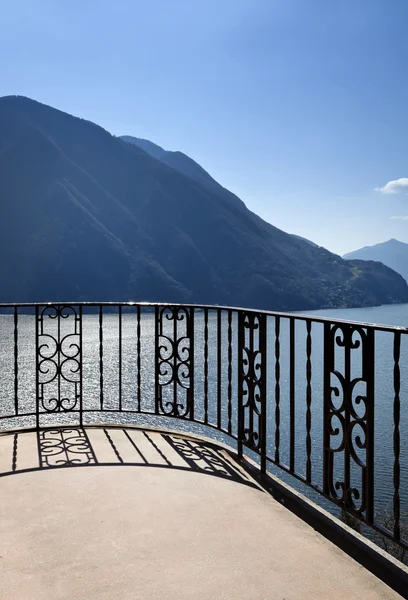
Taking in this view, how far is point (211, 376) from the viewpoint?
3975 centimetres

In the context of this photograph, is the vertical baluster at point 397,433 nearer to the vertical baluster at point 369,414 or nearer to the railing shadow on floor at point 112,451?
the vertical baluster at point 369,414

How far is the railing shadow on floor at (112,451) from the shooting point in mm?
3012

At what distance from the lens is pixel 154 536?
6.95 feet

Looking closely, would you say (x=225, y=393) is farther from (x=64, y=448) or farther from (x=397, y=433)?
(x=397, y=433)

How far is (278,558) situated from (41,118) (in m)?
155

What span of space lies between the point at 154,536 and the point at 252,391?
3.81ft

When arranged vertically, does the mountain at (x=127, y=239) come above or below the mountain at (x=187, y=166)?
below

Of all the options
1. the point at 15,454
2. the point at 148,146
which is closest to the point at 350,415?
the point at 15,454

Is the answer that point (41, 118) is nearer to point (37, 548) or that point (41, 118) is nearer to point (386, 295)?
point (386, 295)

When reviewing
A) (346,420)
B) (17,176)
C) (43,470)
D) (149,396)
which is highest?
(17,176)

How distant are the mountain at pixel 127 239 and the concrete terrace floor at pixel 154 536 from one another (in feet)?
296

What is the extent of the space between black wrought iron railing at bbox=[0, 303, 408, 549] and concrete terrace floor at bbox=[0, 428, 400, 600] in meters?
0.26

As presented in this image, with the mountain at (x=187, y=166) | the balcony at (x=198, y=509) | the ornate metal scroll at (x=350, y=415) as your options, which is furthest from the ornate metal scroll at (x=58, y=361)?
the mountain at (x=187, y=166)

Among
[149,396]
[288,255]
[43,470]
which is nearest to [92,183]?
[288,255]
